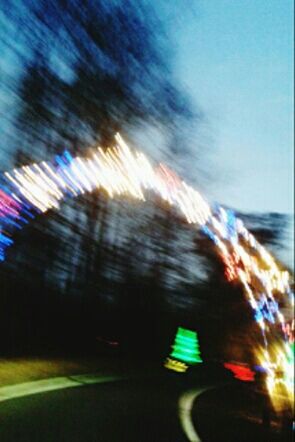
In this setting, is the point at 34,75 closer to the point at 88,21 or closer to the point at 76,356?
the point at 88,21

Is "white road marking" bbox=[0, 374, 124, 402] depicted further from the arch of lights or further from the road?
the arch of lights

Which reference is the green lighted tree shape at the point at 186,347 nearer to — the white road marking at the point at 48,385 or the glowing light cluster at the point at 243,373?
the glowing light cluster at the point at 243,373

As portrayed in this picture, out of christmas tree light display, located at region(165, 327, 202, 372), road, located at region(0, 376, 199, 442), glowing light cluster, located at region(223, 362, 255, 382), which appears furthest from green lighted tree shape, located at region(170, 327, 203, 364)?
road, located at region(0, 376, 199, 442)

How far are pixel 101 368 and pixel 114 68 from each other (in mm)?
8844

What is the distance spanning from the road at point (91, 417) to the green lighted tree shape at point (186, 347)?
10.6 meters

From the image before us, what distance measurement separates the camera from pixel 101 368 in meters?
15.1

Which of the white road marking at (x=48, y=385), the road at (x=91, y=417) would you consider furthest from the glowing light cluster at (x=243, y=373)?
the road at (x=91, y=417)

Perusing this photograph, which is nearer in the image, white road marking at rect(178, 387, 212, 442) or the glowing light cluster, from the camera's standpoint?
white road marking at rect(178, 387, 212, 442)

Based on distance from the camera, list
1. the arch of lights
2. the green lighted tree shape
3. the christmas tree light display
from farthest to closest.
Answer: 1. the green lighted tree shape
2. the christmas tree light display
3. the arch of lights

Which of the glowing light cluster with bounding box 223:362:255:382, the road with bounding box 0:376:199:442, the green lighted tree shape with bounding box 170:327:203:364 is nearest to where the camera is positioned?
the road with bounding box 0:376:199:442

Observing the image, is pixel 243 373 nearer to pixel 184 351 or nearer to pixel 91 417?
pixel 184 351

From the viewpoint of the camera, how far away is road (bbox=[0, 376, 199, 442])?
654 centimetres

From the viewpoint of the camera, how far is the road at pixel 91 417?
6.54 metres

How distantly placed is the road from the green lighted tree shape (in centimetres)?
1058
